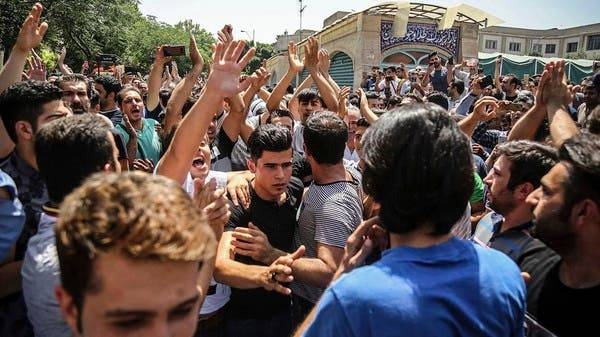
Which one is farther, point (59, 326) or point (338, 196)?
point (338, 196)

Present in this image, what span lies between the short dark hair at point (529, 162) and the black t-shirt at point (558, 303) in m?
0.59

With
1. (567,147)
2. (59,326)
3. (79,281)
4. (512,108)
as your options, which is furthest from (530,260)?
(512,108)

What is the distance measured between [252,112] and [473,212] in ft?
15.7

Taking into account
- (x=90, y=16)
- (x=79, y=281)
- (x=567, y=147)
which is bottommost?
(x=79, y=281)

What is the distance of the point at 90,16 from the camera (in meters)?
23.4

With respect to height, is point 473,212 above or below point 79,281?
below

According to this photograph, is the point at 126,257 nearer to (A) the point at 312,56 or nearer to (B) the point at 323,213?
(B) the point at 323,213

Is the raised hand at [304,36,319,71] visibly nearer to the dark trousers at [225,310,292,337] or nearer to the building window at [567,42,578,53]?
the dark trousers at [225,310,292,337]

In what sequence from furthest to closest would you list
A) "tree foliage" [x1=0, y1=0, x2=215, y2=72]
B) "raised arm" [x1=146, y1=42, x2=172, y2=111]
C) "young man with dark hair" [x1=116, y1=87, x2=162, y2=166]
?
1. "tree foliage" [x1=0, y1=0, x2=215, y2=72]
2. "raised arm" [x1=146, y1=42, x2=172, y2=111]
3. "young man with dark hair" [x1=116, y1=87, x2=162, y2=166]

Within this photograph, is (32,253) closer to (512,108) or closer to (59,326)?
(59,326)

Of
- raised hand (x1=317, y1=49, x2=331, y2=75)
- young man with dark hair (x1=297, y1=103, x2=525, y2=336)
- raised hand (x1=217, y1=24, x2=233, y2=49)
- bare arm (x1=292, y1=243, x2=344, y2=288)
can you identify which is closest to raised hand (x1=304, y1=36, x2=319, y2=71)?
raised hand (x1=317, y1=49, x2=331, y2=75)

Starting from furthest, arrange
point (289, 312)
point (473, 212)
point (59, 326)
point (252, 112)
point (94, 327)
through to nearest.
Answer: point (252, 112)
point (473, 212)
point (289, 312)
point (59, 326)
point (94, 327)

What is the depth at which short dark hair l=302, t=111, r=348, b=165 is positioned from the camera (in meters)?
2.55

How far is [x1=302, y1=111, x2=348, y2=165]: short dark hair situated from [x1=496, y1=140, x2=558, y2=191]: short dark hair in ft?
2.99
